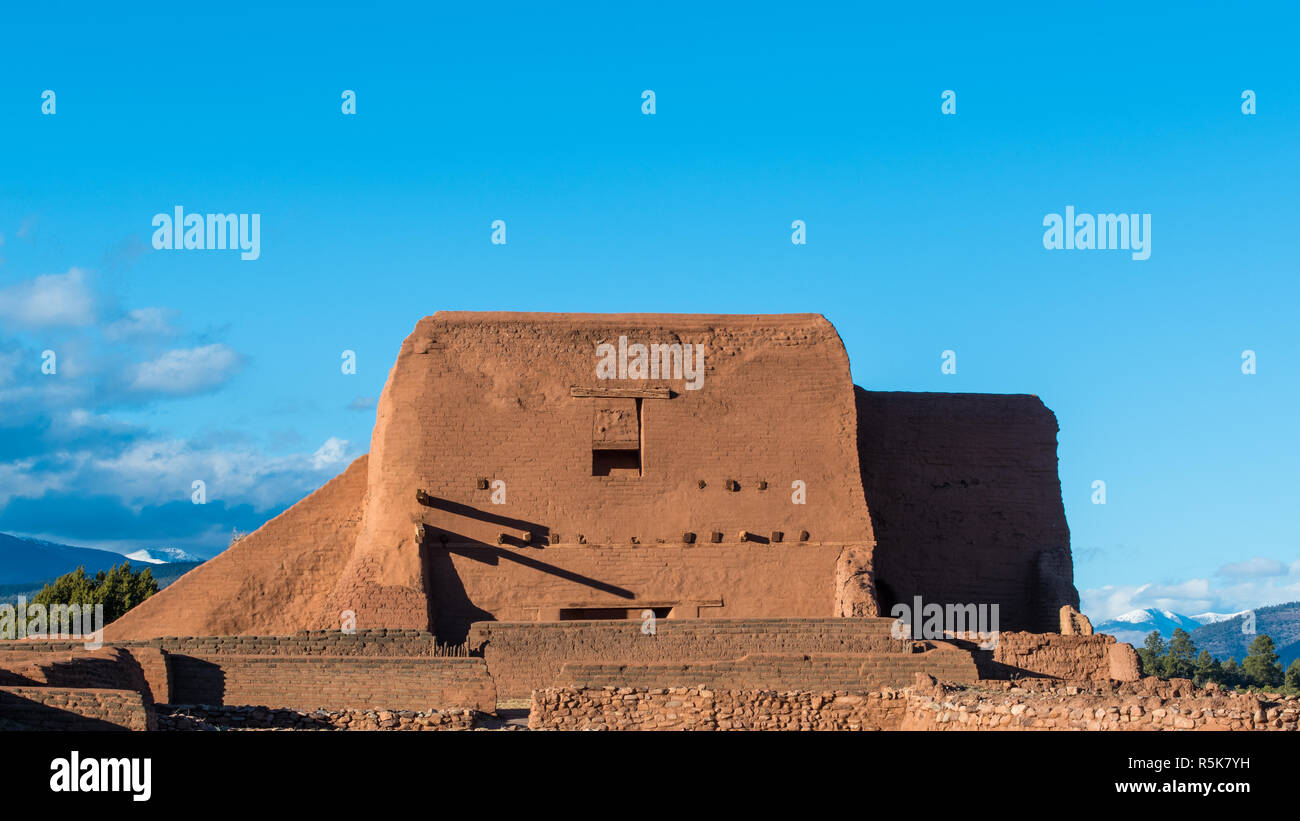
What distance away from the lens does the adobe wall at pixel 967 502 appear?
31250 mm

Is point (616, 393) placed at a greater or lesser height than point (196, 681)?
greater

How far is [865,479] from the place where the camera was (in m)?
31.5

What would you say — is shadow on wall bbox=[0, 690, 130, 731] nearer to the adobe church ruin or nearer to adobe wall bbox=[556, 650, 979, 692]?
adobe wall bbox=[556, 650, 979, 692]

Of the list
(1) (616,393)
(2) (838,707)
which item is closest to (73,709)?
(2) (838,707)

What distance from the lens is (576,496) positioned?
2839cm

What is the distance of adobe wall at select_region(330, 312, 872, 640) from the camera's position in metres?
28.0

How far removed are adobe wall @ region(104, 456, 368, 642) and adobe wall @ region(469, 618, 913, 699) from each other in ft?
13.5

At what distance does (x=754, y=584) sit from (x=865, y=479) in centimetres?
435

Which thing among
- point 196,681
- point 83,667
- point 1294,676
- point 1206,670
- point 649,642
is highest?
point 649,642

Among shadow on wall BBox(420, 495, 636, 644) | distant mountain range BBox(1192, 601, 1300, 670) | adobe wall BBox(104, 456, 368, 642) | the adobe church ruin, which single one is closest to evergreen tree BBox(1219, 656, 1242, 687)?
the adobe church ruin

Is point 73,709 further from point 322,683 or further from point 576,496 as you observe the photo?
point 576,496

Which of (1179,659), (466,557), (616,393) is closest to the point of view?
(466,557)

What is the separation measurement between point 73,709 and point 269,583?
12.2 m
